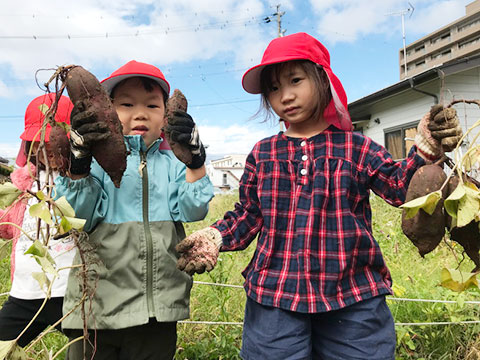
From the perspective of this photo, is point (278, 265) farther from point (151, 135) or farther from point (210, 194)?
point (151, 135)

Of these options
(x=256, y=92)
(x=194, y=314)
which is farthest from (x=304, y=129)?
(x=194, y=314)

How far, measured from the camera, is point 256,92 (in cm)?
162

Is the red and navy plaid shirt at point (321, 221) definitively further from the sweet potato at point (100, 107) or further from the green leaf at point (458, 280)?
the sweet potato at point (100, 107)

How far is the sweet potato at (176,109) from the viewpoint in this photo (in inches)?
53.7

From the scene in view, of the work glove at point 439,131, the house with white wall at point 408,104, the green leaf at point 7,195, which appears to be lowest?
the green leaf at point 7,195

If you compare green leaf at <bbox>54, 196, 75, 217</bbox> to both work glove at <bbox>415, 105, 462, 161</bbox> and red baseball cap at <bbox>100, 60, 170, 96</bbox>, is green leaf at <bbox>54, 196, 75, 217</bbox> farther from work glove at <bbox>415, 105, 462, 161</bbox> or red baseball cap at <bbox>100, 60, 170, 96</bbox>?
work glove at <bbox>415, 105, 462, 161</bbox>

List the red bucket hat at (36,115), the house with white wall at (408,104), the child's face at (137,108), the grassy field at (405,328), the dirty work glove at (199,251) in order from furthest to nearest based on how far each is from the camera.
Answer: the house with white wall at (408,104), the grassy field at (405,328), the red bucket hat at (36,115), the child's face at (137,108), the dirty work glove at (199,251)

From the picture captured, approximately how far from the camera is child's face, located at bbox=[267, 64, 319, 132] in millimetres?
1406

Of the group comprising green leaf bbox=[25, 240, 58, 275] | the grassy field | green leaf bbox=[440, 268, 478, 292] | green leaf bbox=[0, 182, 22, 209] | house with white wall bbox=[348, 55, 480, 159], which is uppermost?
house with white wall bbox=[348, 55, 480, 159]

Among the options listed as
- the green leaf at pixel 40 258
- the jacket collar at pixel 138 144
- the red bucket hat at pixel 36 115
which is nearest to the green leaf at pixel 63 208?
the green leaf at pixel 40 258

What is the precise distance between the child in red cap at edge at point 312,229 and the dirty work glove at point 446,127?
0.28 ft

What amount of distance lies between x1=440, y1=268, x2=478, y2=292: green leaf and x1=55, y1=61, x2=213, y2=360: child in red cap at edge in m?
0.86

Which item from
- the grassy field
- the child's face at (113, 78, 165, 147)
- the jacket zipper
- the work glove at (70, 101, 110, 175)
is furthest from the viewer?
the grassy field

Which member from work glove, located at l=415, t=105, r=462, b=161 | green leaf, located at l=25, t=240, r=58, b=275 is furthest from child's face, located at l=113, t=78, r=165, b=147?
work glove, located at l=415, t=105, r=462, b=161
